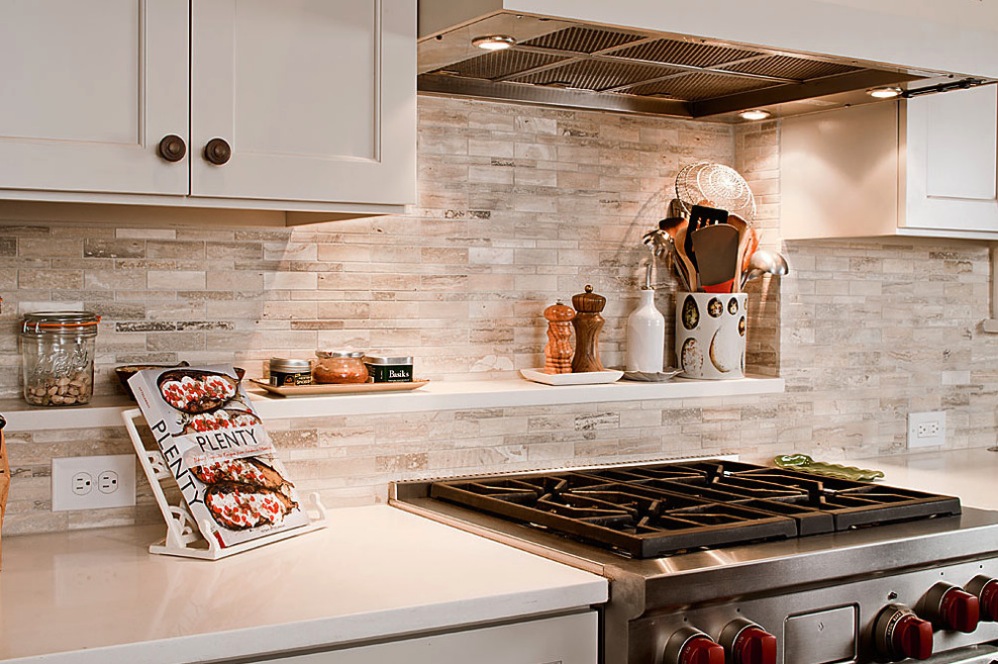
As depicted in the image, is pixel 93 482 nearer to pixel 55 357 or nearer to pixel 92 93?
pixel 55 357

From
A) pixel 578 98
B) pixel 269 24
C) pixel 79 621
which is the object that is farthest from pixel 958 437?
pixel 79 621

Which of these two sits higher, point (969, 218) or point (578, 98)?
point (578, 98)

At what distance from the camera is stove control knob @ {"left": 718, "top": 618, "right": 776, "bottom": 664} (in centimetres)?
165

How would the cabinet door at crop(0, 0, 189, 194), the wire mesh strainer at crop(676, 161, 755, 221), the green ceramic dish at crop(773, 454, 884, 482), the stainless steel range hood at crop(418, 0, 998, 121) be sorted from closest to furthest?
1. the cabinet door at crop(0, 0, 189, 194)
2. the stainless steel range hood at crop(418, 0, 998, 121)
3. the green ceramic dish at crop(773, 454, 884, 482)
4. the wire mesh strainer at crop(676, 161, 755, 221)

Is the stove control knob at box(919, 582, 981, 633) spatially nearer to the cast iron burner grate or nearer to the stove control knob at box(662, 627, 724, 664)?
the cast iron burner grate

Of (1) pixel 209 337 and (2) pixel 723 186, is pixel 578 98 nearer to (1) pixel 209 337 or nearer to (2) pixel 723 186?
(2) pixel 723 186

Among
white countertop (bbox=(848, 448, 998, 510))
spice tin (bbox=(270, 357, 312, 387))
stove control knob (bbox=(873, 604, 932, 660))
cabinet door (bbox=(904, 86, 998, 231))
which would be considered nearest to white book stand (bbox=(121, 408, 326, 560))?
spice tin (bbox=(270, 357, 312, 387))

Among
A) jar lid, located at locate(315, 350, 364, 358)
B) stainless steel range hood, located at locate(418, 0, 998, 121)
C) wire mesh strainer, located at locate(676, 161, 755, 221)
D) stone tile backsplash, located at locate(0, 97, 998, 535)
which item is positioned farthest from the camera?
wire mesh strainer, located at locate(676, 161, 755, 221)

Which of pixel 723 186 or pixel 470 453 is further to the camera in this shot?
pixel 723 186

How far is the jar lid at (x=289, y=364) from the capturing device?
2088mm

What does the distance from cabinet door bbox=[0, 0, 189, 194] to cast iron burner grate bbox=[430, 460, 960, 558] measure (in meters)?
0.87

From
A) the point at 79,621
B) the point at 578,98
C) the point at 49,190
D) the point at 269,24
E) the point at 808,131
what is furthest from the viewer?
the point at 808,131

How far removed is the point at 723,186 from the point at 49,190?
1636 mm

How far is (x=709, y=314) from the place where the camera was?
2.63 meters
